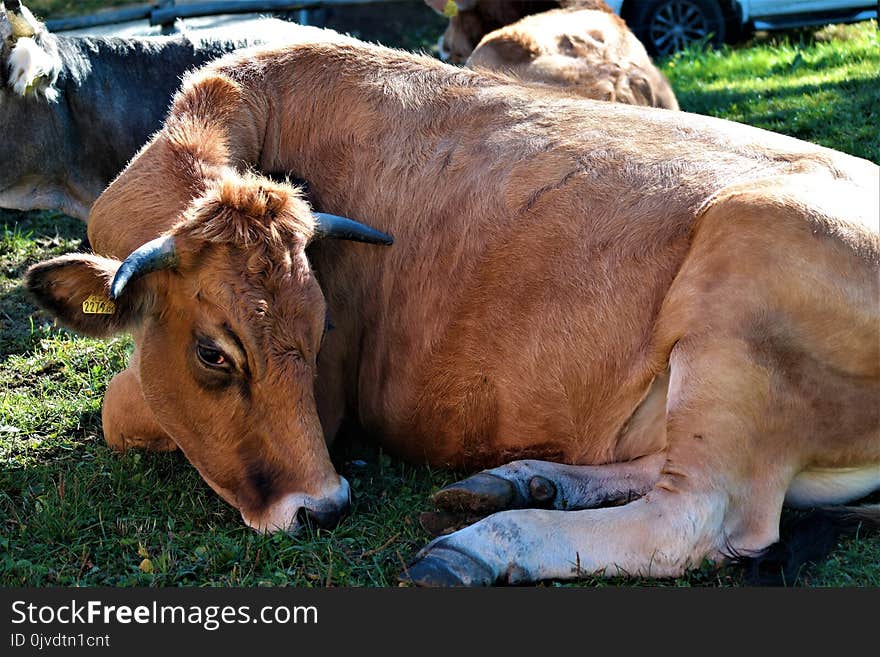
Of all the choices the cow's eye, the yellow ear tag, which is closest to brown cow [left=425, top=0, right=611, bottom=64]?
the yellow ear tag

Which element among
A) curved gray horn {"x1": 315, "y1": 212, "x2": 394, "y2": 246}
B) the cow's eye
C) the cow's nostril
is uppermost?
curved gray horn {"x1": 315, "y1": 212, "x2": 394, "y2": 246}

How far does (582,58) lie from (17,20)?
12.4 feet

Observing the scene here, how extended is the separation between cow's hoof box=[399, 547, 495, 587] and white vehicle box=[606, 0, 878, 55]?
10.5 meters

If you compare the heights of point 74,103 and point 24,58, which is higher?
point 24,58

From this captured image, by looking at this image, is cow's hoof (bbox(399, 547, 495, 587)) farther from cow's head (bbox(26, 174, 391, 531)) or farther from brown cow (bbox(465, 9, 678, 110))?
brown cow (bbox(465, 9, 678, 110))

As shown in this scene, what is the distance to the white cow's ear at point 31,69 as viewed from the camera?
769 centimetres

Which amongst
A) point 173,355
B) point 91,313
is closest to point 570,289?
point 173,355

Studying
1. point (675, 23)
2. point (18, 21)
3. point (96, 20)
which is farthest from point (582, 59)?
point (675, 23)

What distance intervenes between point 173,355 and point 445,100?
69.3 inches

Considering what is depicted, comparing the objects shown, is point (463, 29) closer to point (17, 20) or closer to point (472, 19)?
point (472, 19)

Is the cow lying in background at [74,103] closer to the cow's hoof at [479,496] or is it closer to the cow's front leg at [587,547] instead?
the cow's hoof at [479,496]

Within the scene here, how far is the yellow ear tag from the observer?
4695 mm

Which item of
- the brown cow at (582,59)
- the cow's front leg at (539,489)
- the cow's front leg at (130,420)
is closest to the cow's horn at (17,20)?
the brown cow at (582,59)

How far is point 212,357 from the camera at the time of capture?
15.0 feet
